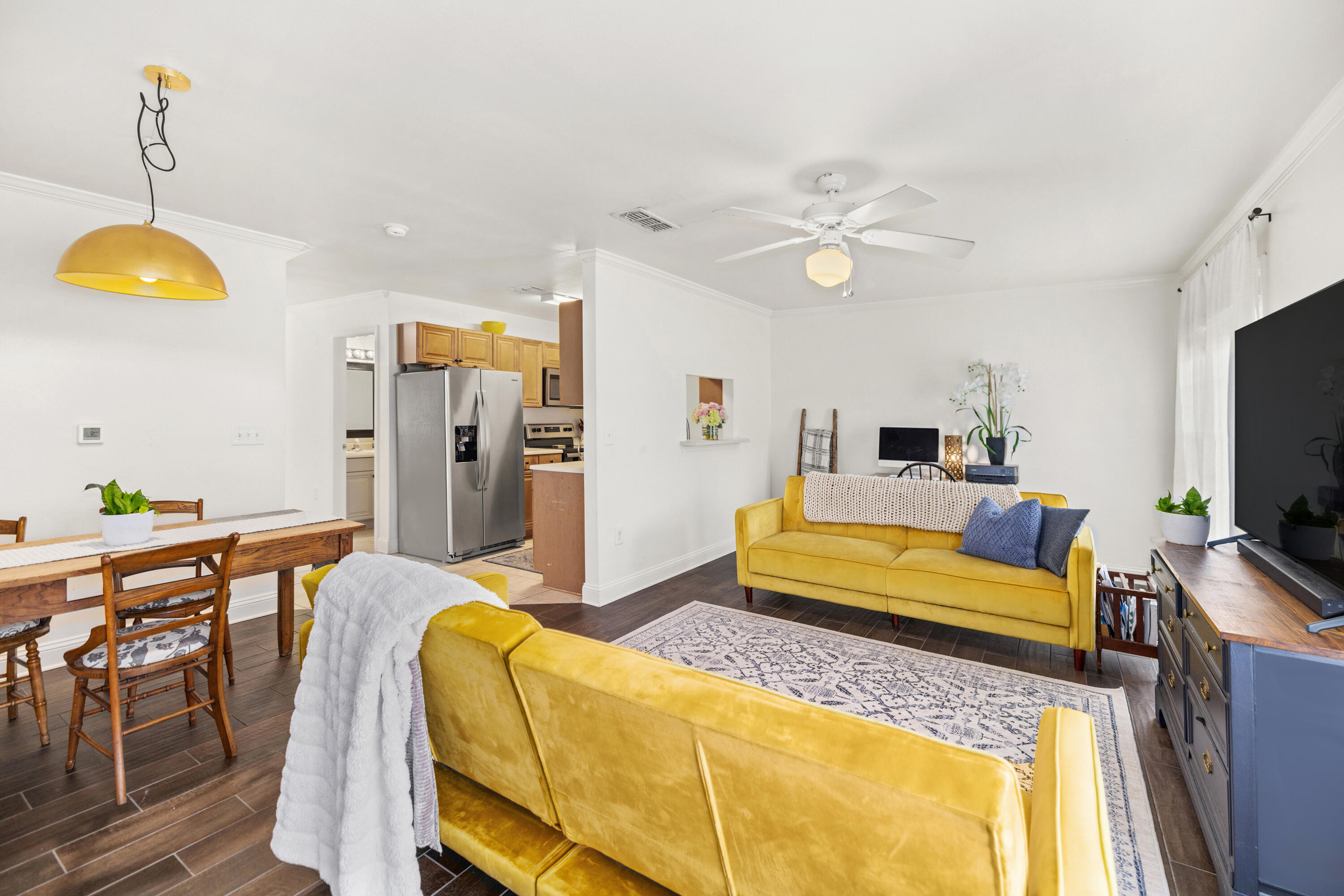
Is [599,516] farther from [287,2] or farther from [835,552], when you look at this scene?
[287,2]

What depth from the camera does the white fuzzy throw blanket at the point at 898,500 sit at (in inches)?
151

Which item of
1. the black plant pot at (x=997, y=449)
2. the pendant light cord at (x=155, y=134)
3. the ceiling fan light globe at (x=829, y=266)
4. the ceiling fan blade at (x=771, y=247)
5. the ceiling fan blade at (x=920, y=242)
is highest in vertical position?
the pendant light cord at (x=155, y=134)

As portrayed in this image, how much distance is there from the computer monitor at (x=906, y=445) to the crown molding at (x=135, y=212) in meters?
5.10

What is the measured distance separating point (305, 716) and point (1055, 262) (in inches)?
207

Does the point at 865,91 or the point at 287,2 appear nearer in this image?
the point at 287,2

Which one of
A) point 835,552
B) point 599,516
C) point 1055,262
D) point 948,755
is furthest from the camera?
point 1055,262

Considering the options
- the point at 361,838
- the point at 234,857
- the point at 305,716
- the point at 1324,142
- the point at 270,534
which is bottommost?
the point at 234,857

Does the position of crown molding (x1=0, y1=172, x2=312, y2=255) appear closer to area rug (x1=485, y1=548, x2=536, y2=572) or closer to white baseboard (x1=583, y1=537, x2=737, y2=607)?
area rug (x1=485, y1=548, x2=536, y2=572)

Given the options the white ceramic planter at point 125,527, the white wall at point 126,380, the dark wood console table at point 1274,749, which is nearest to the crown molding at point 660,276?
the white wall at point 126,380

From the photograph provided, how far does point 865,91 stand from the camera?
83.0 inches

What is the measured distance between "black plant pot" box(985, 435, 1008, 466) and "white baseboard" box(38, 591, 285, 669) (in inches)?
216

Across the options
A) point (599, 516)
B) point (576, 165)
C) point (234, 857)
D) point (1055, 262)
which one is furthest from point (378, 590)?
point (1055, 262)

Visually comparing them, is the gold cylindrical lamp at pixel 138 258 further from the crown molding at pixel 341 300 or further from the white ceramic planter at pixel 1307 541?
the white ceramic planter at pixel 1307 541

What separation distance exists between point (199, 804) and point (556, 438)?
5248 mm
